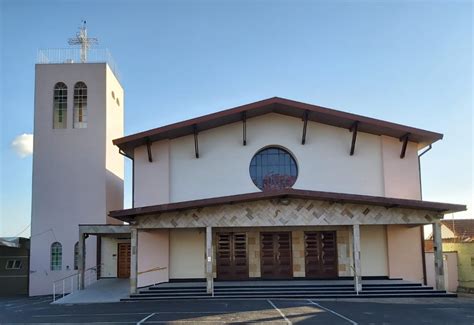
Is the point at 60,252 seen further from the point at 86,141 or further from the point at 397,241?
the point at 397,241

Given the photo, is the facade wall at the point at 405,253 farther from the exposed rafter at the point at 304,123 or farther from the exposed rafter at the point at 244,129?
the exposed rafter at the point at 244,129

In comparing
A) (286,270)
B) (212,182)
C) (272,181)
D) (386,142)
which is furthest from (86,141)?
(386,142)

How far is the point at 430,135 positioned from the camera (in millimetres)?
18250

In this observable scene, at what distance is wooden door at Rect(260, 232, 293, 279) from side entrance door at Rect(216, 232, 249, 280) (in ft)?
2.26

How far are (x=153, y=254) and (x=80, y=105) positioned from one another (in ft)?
30.2

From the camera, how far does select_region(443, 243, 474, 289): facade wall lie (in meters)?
23.1

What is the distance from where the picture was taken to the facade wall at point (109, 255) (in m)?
22.5

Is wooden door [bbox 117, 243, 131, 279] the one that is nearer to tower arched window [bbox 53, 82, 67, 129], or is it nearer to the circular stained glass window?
tower arched window [bbox 53, 82, 67, 129]

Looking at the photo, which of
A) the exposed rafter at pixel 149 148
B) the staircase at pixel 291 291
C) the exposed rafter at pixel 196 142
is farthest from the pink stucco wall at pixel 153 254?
the exposed rafter at pixel 196 142

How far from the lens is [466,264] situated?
23.5 m

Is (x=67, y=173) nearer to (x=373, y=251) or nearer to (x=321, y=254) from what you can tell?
(x=321, y=254)

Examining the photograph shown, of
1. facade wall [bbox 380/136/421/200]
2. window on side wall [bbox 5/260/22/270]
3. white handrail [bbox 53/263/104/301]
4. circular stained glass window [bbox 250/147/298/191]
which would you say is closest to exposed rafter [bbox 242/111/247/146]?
circular stained glass window [bbox 250/147/298/191]

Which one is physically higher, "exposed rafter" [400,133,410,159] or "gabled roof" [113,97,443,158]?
"gabled roof" [113,97,443,158]

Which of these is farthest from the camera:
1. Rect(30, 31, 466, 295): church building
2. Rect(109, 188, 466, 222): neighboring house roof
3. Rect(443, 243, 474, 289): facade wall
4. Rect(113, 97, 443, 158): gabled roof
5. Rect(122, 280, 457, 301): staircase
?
Rect(443, 243, 474, 289): facade wall
